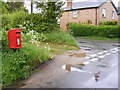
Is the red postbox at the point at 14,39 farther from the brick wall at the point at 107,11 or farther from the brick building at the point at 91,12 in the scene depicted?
the brick wall at the point at 107,11

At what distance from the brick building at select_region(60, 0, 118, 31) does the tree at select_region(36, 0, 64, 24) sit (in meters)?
14.6

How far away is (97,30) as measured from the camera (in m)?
23.3

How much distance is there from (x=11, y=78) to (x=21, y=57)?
790mm

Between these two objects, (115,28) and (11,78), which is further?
(115,28)

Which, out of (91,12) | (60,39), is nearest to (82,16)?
(91,12)

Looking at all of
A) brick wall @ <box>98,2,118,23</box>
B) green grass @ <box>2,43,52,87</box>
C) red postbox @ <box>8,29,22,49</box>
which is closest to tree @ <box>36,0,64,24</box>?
green grass @ <box>2,43,52,87</box>

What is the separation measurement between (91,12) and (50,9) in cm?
1551

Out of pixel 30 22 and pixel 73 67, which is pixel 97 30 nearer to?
pixel 30 22

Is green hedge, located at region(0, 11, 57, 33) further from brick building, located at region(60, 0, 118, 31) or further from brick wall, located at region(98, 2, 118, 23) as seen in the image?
brick wall, located at region(98, 2, 118, 23)

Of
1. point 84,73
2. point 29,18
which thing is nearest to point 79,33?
point 29,18

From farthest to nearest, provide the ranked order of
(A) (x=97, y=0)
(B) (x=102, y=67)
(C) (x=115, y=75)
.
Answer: (A) (x=97, y=0) < (B) (x=102, y=67) < (C) (x=115, y=75)

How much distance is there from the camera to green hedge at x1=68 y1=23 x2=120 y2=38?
22.4 metres

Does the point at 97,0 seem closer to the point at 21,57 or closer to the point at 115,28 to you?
the point at 115,28

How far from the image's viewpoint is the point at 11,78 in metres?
5.20
